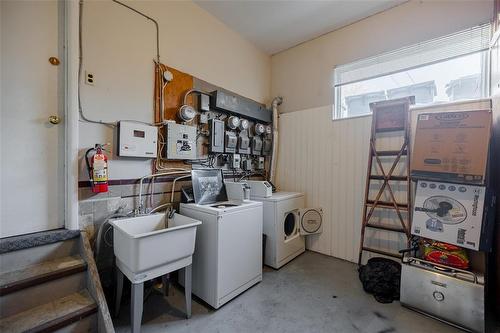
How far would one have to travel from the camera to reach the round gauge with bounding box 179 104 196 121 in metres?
2.32

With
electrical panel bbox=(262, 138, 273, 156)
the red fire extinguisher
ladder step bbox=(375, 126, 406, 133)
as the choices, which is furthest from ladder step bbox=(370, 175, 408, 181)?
Answer: the red fire extinguisher

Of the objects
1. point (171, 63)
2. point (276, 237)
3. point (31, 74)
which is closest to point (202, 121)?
point (171, 63)

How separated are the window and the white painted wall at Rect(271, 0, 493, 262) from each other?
0.10 m

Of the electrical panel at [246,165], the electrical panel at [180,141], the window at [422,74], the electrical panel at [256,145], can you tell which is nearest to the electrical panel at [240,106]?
the electrical panel at [256,145]

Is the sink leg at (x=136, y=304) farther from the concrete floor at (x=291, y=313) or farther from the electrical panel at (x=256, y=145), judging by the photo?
the electrical panel at (x=256, y=145)

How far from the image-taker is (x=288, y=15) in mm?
2758

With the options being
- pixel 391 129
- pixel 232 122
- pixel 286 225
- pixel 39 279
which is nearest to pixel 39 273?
pixel 39 279

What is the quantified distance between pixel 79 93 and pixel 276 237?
7.81 feet

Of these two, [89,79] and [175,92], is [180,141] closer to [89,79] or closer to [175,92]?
[175,92]

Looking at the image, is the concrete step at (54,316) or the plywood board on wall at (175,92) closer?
the concrete step at (54,316)

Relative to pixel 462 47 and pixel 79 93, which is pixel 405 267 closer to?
pixel 462 47

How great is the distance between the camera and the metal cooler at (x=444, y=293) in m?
1.62

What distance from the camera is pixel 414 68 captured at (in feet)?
8.22

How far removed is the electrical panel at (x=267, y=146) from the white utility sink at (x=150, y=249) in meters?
1.93
